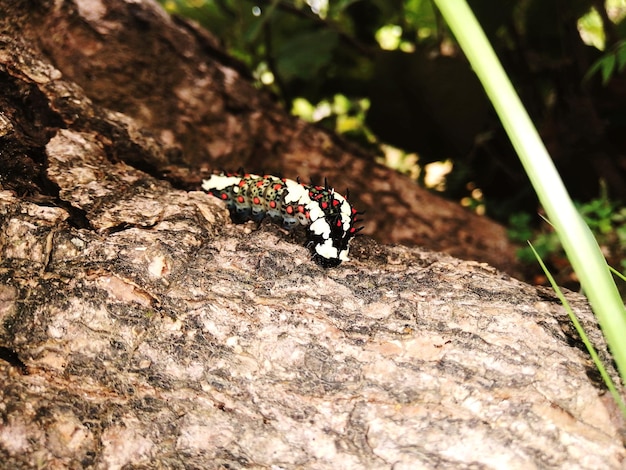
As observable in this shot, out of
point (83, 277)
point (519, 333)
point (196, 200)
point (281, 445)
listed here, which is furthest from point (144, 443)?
point (519, 333)

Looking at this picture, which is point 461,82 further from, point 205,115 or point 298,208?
point 298,208

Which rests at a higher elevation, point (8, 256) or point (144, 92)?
point (144, 92)

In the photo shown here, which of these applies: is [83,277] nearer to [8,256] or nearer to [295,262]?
[8,256]

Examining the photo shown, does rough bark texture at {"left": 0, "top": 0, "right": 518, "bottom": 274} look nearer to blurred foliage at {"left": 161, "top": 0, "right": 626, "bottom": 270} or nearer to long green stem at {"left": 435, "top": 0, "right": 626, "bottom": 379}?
blurred foliage at {"left": 161, "top": 0, "right": 626, "bottom": 270}

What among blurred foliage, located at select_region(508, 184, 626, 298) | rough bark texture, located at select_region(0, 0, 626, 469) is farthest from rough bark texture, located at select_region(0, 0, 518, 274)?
rough bark texture, located at select_region(0, 0, 626, 469)

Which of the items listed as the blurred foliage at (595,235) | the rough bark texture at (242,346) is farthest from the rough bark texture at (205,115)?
the rough bark texture at (242,346)

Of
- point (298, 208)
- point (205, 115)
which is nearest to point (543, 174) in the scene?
point (298, 208)

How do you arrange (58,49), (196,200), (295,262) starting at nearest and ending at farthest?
(295,262)
(196,200)
(58,49)
